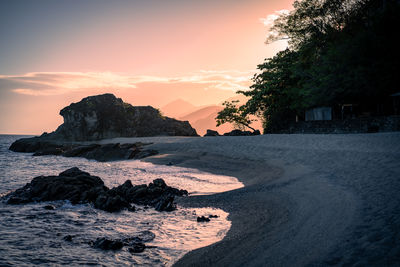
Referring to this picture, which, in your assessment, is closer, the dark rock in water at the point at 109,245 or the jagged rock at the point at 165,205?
the dark rock in water at the point at 109,245

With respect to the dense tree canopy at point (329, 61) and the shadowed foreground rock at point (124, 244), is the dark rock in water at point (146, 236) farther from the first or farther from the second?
the dense tree canopy at point (329, 61)

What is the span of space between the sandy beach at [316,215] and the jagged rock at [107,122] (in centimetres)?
3921

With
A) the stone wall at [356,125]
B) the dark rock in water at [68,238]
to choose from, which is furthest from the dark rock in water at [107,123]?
the dark rock in water at [68,238]

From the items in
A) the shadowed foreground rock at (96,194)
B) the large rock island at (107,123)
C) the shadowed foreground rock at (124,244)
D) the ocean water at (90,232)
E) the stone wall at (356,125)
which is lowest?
the ocean water at (90,232)

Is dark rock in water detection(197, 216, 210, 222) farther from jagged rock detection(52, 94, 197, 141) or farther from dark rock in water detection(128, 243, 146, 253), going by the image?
jagged rock detection(52, 94, 197, 141)

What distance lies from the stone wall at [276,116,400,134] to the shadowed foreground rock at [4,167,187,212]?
19.6m

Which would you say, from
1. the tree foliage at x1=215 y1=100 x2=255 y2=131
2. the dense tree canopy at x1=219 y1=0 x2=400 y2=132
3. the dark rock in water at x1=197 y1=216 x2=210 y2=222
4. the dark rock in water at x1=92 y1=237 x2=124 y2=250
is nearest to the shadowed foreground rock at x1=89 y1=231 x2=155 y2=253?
the dark rock in water at x1=92 y1=237 x2=124 y2=250

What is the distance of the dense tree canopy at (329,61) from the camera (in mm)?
22156

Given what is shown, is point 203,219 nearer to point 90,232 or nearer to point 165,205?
point 165,205

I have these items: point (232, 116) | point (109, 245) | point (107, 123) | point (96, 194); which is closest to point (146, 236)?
point (109, 245)

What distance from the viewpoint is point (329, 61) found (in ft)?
78.7

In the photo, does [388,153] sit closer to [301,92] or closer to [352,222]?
[352,222]

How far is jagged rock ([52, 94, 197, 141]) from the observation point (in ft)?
164

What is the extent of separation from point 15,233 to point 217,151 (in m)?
13.8
